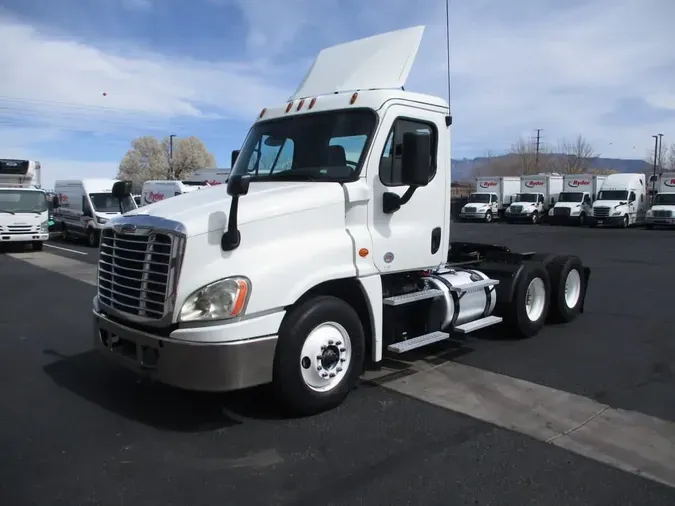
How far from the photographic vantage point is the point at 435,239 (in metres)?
6.10

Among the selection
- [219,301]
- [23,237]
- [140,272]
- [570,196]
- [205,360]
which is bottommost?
[23,237]

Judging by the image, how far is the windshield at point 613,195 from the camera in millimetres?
35562

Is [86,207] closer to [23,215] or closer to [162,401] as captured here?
[23,215]

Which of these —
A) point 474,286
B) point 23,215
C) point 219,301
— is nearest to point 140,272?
point 219,301

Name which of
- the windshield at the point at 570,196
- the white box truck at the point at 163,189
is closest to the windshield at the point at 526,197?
the windshield at the point at 570,196

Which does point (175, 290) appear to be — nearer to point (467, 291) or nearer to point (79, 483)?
point (79, 483)

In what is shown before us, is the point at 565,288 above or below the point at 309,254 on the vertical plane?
below

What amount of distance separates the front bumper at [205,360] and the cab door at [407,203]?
1.48m

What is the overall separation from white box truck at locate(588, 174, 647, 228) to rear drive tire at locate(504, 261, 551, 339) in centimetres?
2970

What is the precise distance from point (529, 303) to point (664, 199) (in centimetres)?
3114

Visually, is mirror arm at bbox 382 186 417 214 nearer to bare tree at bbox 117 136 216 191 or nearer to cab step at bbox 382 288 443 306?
cab step at bbox 382 288 443 306

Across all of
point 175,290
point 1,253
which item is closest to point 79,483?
point 175,290

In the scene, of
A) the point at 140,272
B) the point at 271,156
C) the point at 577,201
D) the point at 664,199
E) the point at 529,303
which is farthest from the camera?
the point at 577,201

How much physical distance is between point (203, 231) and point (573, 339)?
5388mm
